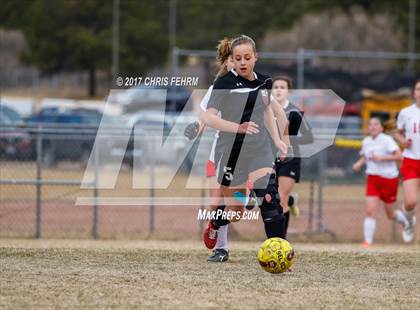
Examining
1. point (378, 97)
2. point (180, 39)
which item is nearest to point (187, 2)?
point (180, 39)

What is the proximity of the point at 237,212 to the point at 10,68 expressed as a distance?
3933 cm

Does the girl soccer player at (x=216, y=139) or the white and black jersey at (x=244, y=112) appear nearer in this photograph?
the white and black jersey at (x=244, y=112)

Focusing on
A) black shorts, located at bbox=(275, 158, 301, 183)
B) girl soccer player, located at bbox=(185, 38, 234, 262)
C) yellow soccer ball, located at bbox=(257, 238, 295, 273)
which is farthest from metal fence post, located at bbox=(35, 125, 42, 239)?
yellow soccer ball, located at bbox=(257, 238, 295, 273)

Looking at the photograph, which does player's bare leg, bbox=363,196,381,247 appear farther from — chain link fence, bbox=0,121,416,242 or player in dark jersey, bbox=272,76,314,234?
player in dark jersey, bbox=272,76,314,234

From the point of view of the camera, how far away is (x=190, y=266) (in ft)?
25.6

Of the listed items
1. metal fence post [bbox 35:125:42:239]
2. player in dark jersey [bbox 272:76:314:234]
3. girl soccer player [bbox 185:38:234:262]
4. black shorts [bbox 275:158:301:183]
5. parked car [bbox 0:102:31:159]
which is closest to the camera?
A: girl soccer player [bbox 185:38:234:262]

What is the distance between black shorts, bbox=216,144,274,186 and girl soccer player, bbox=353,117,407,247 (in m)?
5.61

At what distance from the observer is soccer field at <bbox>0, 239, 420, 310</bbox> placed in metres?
→ 5.86

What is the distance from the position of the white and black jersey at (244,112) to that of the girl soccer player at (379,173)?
571cm

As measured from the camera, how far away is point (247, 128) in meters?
7.45

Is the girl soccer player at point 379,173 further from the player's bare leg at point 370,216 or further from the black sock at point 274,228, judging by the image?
the black sock at point 274,228

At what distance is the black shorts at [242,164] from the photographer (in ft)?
25.0

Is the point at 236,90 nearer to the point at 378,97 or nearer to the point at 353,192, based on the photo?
the point at 353,192

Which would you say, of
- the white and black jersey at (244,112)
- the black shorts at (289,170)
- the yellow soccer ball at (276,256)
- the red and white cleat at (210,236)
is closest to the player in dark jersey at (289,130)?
the black shorts at (289,170)
